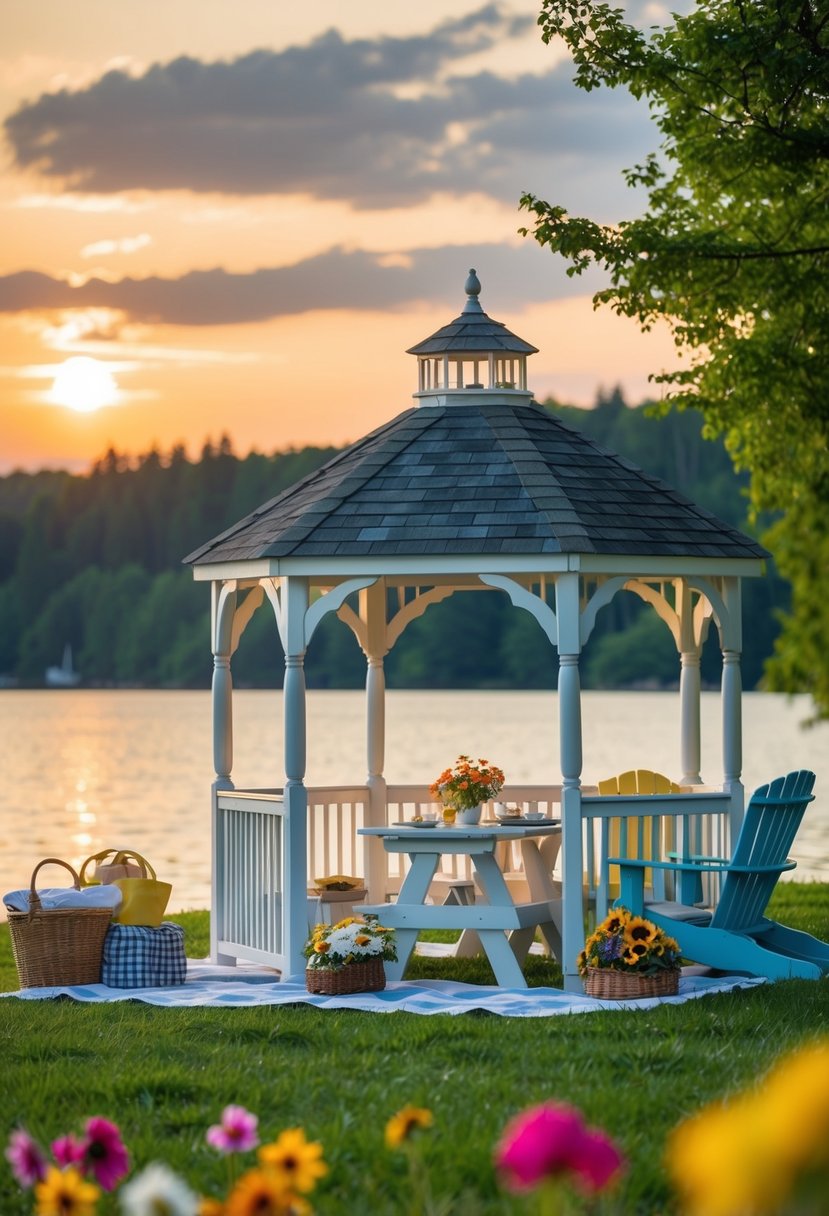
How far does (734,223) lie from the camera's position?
31.8 ft

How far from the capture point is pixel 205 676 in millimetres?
78750

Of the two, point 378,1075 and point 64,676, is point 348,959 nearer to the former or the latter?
point 378,1075

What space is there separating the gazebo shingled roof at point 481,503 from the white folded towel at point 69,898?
2191mm

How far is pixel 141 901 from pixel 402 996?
69.0 inches

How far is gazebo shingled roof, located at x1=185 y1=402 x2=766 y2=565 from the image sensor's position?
34.9 ft

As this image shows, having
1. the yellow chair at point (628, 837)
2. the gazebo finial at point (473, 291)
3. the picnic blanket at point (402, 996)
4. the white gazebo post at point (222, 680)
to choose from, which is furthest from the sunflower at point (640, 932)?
the gazebo finial at point (473, 291)

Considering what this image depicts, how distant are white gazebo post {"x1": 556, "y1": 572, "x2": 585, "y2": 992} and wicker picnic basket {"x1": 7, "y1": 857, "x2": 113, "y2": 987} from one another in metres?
2.68

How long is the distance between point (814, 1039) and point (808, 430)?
2728 mm

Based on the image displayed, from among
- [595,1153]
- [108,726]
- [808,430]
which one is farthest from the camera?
[108,726]

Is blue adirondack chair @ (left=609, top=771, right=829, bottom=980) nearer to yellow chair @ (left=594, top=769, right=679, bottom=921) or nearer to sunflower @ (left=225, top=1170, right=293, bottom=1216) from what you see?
yellow chair @ (left=594, top=769, right=679, bottom=921)

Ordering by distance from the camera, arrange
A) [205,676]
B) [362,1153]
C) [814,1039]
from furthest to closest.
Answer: [205,676] < [814,1039] < [362,1153]

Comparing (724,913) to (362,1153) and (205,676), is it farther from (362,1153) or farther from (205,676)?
(205,676)

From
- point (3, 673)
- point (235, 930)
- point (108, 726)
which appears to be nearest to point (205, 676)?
point (3, 673)

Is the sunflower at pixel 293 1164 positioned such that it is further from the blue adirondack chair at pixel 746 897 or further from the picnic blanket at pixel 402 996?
the blue adirondack chair at pixel 746 897
